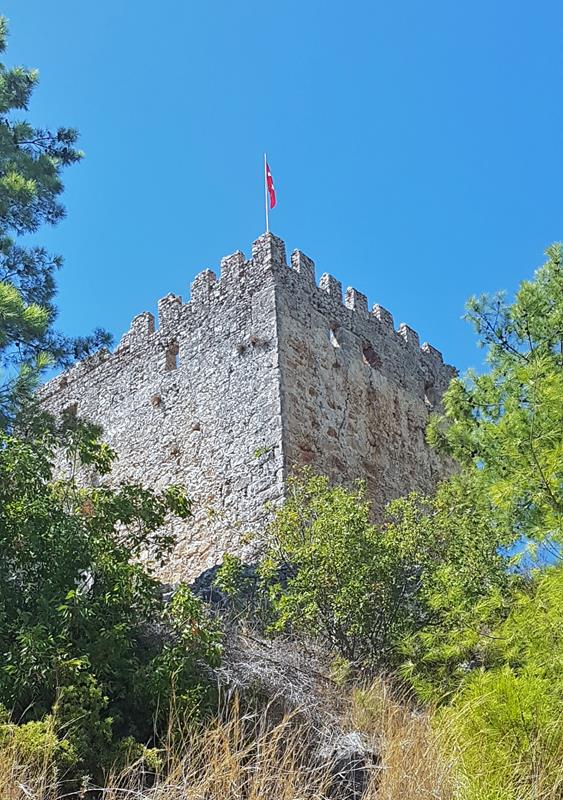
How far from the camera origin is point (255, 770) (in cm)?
535

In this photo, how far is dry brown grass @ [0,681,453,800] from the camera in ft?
16.6

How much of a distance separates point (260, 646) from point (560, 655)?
9.06 ft

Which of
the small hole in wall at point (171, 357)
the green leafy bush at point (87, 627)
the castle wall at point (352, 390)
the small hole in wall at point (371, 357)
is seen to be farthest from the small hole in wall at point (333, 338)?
the green leafy bush at point (87, 627)

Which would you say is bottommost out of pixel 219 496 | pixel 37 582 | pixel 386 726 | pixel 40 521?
pixel 386 726

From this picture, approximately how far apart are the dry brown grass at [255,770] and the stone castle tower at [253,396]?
5.15 meters

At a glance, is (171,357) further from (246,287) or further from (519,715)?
(519,715)

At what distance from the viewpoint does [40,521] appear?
691cm

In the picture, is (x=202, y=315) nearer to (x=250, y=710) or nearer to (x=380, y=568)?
(x=380, y=568)

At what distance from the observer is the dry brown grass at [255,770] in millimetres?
5062

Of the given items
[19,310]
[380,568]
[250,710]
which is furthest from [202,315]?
[250,710]

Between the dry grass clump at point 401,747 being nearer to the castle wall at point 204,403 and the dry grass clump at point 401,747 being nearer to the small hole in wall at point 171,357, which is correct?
the castle wall at point 204,403

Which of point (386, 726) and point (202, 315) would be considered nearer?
point (386, 726)

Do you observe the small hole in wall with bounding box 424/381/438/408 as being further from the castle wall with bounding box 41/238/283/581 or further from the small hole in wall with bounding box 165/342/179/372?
the small hole in wall with bounding box 165/342/179/372

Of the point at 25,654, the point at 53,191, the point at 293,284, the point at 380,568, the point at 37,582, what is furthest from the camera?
the point at 293,284
